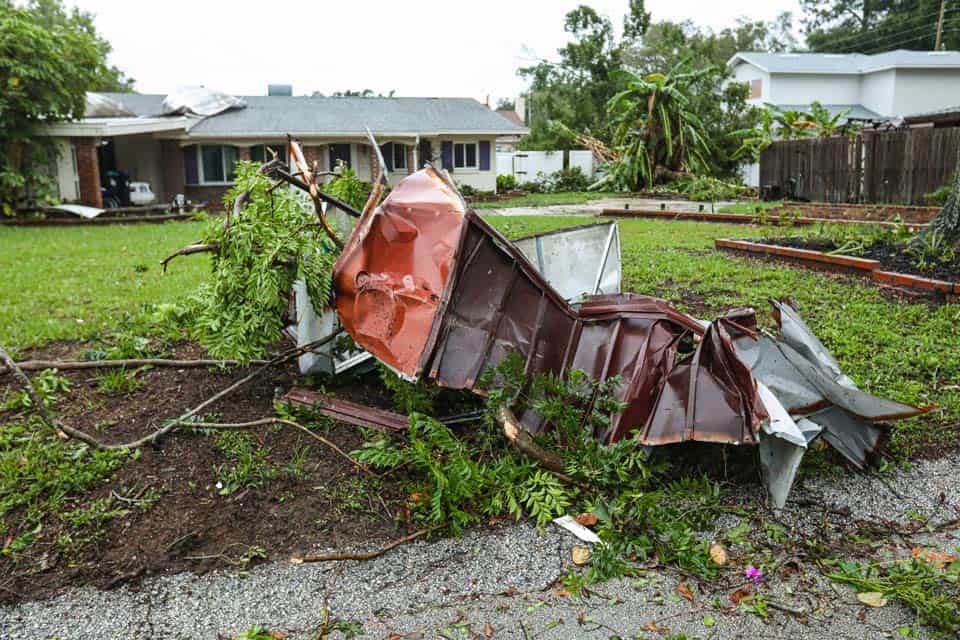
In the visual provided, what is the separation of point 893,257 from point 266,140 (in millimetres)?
21043

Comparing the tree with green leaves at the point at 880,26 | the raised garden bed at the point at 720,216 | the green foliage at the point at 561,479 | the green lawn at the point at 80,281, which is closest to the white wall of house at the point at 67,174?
the green lawn at the point at 80,281

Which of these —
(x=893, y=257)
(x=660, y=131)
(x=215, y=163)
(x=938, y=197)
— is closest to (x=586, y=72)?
(x=660, y=131)

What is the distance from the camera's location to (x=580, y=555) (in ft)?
10.5

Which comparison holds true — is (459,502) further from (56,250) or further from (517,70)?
(517,70)

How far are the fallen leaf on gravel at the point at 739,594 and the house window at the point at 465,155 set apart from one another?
85.7 feet

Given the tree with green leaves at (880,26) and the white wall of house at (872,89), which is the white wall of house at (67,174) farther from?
the tree with green leaves at (880,26)

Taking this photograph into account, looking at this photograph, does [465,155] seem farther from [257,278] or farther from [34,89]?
[257,278]

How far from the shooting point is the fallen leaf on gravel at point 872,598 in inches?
110

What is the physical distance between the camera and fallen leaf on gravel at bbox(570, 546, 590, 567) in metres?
3.15

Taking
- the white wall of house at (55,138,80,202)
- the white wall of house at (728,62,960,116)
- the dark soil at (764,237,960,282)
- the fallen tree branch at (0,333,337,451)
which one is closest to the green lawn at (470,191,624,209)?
the white wall of house at (55,138,80,202)

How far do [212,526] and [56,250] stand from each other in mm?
10828

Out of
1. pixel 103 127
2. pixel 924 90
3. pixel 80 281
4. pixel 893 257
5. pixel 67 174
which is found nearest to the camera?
pixel 893 257

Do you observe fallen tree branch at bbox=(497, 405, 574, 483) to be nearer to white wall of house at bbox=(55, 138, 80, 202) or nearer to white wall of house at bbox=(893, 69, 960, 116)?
white wall of house at bbox=(55, 138, 80, 202)

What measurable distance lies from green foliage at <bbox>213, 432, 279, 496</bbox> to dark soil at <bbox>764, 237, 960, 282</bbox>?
6544mm
